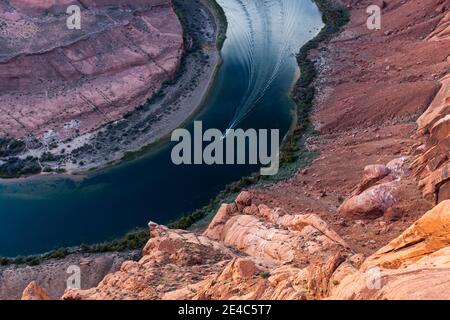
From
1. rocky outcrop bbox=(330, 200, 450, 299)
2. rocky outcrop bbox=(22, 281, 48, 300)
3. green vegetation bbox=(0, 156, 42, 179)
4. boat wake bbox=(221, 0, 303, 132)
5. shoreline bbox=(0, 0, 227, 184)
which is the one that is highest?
boat wake bbox=(221, 0, 303, 132)

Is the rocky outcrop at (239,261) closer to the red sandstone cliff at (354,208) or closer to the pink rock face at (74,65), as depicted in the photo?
the red sandstone cliff at (354,208)

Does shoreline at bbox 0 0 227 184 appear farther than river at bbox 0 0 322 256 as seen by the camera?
Yes

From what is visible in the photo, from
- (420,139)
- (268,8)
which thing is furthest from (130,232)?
(268,8)

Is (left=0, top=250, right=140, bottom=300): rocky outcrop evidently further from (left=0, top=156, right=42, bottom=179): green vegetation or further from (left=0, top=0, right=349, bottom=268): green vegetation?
(left=0, top=156, right=42, bottom=179): green vegetation

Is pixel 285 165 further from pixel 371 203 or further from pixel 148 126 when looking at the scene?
pixel 148 126

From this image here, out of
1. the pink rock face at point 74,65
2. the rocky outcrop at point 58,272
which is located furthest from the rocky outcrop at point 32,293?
the pink rock face at point 74,65

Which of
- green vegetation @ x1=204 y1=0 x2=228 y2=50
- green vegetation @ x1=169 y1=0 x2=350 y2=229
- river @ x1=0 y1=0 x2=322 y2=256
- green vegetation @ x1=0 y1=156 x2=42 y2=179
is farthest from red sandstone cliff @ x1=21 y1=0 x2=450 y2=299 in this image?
green vegetation @ x1=0 y1=156 x2=42 y2=179
